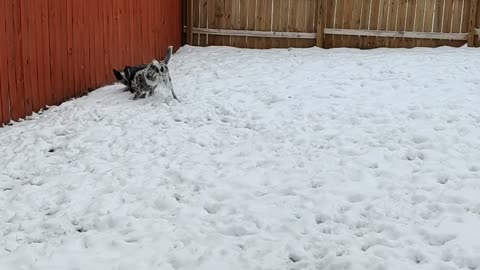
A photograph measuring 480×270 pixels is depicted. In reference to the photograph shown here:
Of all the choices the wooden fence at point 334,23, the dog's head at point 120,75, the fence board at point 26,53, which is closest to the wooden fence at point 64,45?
the fence board at point 26,53

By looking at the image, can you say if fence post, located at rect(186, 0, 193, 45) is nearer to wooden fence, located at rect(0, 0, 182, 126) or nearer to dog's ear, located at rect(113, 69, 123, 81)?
wooden fence, located at rect(0, 0, 182, 126)

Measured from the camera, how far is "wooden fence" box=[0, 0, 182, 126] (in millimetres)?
5547

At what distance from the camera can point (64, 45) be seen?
6418 mm

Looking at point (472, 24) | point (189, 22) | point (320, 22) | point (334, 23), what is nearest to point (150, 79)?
point (189, 22)

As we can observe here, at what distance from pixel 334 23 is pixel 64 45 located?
442 centimetres

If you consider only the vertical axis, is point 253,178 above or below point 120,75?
below

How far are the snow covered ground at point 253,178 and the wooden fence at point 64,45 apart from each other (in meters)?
0.26

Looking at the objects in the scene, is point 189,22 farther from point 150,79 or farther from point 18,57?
point 18,57

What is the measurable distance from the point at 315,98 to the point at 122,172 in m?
2.64

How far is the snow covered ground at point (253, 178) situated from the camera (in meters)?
3.43

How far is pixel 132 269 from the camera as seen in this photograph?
127 inches

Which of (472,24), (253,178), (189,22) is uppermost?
(472,24)

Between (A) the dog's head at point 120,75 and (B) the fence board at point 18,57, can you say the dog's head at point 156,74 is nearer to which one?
(A) the dog's head at point 120,75

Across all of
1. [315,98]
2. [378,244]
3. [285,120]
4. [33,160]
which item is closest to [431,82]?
[315,98]
